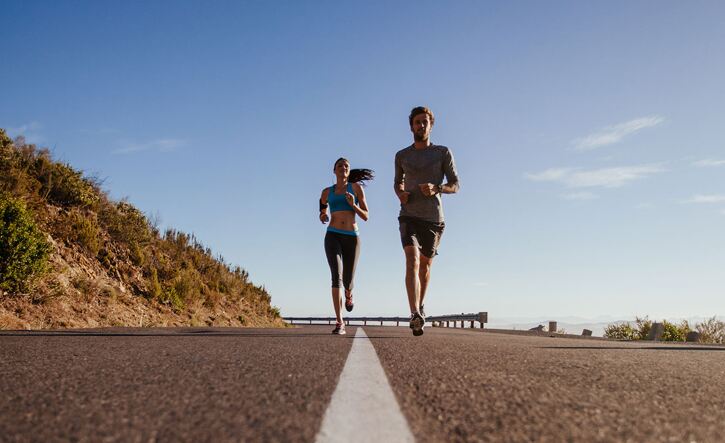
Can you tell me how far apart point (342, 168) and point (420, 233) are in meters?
1.79

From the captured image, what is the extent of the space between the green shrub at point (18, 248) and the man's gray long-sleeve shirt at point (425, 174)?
19.4 ft

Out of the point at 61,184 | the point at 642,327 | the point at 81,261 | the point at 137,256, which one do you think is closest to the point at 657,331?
the point at 642,327

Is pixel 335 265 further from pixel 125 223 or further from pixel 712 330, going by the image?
pixel 712 330

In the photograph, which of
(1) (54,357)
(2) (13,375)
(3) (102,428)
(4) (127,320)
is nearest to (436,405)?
(3) (102,428)

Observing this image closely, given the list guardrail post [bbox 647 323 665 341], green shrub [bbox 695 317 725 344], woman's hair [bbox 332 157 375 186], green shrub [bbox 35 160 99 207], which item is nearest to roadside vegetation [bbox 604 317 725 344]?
green shrub [bbox 695 317 725 344]

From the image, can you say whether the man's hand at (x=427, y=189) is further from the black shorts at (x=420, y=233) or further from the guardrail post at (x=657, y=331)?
the guardrail post at (x=657, y=331)

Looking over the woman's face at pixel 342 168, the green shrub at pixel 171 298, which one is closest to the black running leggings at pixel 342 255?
the woman's face at pixel 342 168

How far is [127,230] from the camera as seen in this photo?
44.7 feet

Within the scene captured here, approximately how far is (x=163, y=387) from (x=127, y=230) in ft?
40.4

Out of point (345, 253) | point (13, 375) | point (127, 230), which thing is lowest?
point (13, 375)

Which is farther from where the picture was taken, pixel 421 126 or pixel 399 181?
pixel 399 181

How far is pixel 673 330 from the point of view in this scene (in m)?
17.5

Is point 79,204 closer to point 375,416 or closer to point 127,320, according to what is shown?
point 127,320

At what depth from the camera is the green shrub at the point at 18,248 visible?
323 inches
